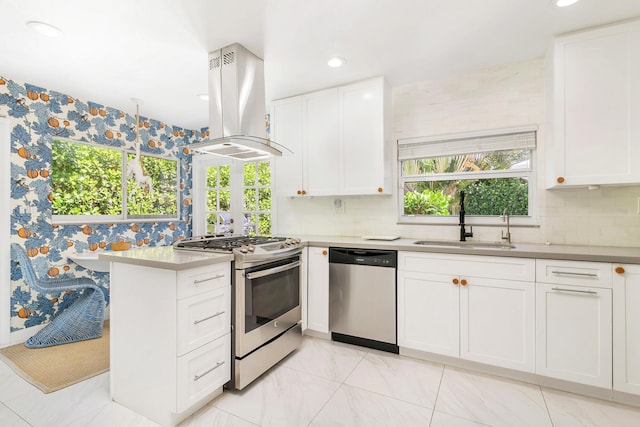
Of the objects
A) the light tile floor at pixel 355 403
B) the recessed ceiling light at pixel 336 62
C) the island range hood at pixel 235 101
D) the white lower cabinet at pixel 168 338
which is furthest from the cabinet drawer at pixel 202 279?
the recessed ceiling light at pixel 336 62

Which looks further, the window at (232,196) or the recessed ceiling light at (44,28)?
the window at (232,196)

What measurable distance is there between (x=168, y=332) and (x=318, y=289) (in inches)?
54.7

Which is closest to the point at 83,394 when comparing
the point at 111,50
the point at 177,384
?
the point at 177,384

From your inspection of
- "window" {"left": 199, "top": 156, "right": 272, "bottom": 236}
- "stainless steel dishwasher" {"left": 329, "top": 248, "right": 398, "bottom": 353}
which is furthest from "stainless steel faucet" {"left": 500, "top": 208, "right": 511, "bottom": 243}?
"window" {"left": 199, "top": 156, "right": 272, "bottom": 236}

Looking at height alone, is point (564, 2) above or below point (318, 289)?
above

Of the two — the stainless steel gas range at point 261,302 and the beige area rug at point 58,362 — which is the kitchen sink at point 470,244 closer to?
the stainless steel gas range at point 261,302

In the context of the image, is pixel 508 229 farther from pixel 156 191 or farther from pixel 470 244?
pixel 156 191

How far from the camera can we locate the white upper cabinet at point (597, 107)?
1.99 m

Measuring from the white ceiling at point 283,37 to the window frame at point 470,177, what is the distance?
0.57 metres

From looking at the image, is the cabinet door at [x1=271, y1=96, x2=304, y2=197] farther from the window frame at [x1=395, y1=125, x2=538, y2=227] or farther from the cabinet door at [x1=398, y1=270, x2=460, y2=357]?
the cabinet door at [x1=398, y1=270, x2=460, y2=357]

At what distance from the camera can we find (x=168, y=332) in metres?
1.67

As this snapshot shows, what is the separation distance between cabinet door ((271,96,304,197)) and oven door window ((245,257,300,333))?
95 cm

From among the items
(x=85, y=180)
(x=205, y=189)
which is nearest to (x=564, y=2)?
(x=205, y=189)

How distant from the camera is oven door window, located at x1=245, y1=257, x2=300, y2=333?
6.81 feet
